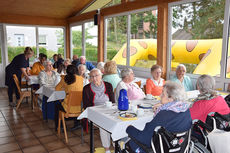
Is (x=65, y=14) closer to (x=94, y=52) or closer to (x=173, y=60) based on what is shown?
(x=94, y=52)

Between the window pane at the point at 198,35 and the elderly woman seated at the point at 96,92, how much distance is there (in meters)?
2.03

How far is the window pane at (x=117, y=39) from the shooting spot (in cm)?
563

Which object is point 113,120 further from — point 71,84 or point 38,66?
point 38,66

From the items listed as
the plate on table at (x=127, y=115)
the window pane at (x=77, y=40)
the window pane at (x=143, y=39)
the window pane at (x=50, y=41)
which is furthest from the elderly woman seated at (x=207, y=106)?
the window pane at (x=50, y=41)

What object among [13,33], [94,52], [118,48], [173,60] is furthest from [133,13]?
[13,33]

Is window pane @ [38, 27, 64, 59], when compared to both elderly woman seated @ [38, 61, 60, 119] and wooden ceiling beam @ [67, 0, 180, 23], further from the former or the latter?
elderly woman seated @ [38, 61, 60, 119]

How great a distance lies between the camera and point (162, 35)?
4.28 metres

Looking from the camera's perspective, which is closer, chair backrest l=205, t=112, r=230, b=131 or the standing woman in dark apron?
chair backrest l=205, t=112, r=230, b=131

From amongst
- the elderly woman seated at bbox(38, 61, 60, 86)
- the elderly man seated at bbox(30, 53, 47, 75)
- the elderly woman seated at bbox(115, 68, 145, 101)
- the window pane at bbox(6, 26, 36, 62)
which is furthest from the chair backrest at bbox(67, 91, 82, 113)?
the window pane at bbox(6, 26, 36, 62)

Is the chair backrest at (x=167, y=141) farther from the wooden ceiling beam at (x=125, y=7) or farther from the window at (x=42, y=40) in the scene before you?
the window at (x=42, y=40)

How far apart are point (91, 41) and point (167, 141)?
19.0ft

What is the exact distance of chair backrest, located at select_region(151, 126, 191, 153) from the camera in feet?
4.88

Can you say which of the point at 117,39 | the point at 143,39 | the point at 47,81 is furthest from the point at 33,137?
the point at 117,39

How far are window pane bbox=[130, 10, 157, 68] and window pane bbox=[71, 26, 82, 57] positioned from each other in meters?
2.77
